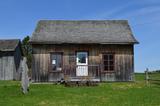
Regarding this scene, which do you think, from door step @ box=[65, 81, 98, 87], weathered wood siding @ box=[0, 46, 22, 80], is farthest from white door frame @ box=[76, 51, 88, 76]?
weathered wood siding @ box=[0, 46, 22, 80]

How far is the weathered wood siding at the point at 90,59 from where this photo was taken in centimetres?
3191

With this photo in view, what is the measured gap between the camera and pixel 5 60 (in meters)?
43.8

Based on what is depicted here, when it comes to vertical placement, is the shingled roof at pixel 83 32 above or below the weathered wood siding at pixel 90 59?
above

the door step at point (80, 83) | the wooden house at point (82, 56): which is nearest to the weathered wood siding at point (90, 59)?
the wooden house at point (82, 56)

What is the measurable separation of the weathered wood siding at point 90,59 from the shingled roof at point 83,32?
61 cm

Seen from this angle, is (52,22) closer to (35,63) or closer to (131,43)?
(35,63)

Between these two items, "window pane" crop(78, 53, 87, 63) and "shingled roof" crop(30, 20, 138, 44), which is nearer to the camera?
"shingled roof" crop(30, 20, 138, 44)

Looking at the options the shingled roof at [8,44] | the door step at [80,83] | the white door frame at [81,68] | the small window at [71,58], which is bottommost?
the door step at [80,83]

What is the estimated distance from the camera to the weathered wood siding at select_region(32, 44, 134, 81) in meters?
31.9

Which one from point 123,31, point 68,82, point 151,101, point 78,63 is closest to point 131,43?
point 123,31

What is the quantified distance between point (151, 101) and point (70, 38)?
1571cm

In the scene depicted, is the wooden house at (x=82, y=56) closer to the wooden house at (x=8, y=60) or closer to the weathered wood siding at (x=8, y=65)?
the wooden house at (x=8, y=60)

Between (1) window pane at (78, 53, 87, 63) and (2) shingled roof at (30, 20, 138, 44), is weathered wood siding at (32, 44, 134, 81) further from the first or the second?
(2) shingled roof at (30, 20, 138, 44)

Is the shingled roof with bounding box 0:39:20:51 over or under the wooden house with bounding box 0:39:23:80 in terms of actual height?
over
